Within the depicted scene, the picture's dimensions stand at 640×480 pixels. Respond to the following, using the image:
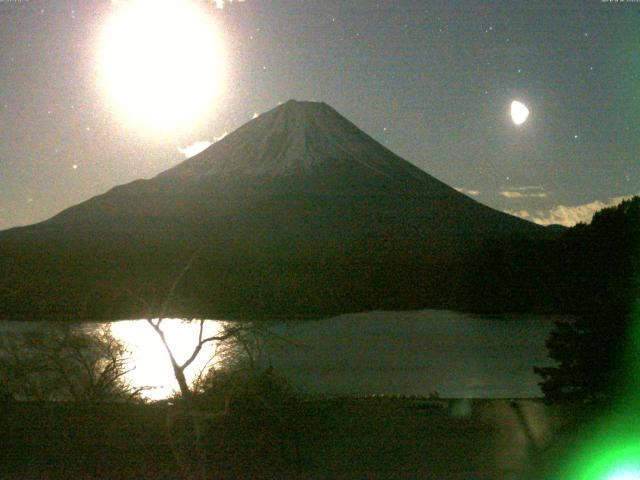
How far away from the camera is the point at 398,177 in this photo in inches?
5261

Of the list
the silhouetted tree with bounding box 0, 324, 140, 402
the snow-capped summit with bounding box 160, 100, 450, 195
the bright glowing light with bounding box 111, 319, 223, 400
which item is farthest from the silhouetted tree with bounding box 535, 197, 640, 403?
the snow-capped summit with bounding box 160, 100, 450, 195

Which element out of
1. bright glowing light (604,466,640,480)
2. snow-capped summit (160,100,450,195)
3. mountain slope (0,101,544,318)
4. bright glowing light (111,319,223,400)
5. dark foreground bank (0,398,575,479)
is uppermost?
snow-capped summit (160,100,450,195)

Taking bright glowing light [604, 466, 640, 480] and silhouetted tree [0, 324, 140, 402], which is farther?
silhouetted tree [0, 324, 140, 402]

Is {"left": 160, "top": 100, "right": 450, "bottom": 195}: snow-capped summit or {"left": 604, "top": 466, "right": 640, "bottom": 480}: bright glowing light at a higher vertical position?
{"left": 160, "top": 100, "right": 450, "bottom": 195}: snow-capped summit

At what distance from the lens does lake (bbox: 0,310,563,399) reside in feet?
72.9

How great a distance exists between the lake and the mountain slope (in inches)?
674

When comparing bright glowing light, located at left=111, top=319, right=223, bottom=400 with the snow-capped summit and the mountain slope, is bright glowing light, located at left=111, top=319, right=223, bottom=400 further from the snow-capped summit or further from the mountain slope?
the snow-capped summit

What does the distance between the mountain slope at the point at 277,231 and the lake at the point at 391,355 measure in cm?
1711

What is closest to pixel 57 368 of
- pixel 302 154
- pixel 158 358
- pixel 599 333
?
pixel 599 333

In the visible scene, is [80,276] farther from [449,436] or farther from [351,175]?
[449,436]

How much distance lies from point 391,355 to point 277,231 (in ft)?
253

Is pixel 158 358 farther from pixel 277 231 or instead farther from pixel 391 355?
pixel 277 231

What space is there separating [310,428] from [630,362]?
4547 millimetres

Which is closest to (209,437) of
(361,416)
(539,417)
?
(361,416)
